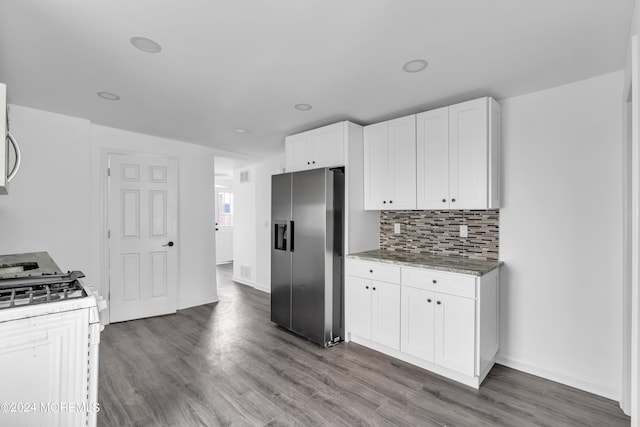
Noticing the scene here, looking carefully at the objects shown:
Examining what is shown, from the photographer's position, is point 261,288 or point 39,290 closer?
point 39,290

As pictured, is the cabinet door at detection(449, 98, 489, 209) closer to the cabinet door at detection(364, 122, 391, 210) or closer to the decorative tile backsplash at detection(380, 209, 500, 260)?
the decorative tile backsplash at detection(380, 209, 500, 260)

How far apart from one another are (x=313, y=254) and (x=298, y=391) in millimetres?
1290

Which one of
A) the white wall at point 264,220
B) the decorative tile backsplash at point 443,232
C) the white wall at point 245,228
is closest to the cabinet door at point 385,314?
the decorative tile backsplash at point 443,232

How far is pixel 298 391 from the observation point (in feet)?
7.66

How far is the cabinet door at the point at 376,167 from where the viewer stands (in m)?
3.21

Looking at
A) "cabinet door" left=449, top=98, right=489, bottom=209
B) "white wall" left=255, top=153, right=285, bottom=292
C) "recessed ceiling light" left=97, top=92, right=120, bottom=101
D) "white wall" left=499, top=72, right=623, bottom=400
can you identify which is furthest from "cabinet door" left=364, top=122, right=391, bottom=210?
"recessed ceiling light" left=97, top=92, right=120, bottom=101

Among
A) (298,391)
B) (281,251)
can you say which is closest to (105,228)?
(281,251)

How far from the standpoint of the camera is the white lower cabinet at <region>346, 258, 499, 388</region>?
237cm

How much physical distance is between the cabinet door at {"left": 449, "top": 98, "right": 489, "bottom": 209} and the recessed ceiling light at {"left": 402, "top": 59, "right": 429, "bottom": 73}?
2.22 ft

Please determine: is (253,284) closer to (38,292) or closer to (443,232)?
(443,232)

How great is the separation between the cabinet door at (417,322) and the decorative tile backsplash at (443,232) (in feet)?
2.18

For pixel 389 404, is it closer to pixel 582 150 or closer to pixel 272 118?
pixel 582 150

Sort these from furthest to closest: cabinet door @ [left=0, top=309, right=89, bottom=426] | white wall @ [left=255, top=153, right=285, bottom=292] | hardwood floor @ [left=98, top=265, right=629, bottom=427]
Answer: white wall @ [left=255, top=153, right=285, bottom=292] → hardwood floor @ [left=98, top=265, right=629, bottom=427] → cabinet door @ [left=0, top=309, right=89, bottom=426]

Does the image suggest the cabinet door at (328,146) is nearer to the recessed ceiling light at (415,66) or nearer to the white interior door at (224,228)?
the recessed ceiling light at (415,66)
